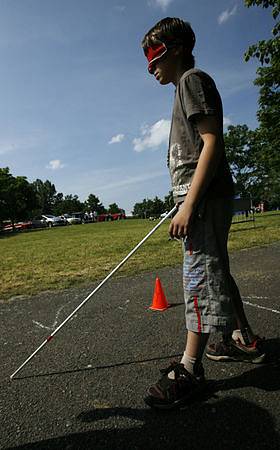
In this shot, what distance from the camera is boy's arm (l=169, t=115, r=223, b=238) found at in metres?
2.11

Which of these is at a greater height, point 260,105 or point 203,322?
point 260,105

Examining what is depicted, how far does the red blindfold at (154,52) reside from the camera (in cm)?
229

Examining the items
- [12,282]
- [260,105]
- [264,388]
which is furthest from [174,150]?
[260,105]

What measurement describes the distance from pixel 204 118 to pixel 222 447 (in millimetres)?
1854

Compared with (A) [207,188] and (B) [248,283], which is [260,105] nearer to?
(B) [248,283]

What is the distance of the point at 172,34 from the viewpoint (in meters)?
2.27

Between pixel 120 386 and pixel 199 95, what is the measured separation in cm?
210

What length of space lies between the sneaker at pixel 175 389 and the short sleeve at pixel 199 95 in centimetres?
167

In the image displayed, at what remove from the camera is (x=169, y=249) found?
10.2 metres

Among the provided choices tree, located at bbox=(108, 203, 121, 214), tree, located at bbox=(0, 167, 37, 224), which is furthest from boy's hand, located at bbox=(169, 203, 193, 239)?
tree, located at bbox=(108, 203, 121, 214)

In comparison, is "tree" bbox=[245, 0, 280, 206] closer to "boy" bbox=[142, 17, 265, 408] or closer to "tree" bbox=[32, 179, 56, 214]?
"boy" bbox=[142, 17, 265, 408]

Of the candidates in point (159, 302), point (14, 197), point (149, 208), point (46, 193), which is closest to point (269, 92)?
point (159, 302)

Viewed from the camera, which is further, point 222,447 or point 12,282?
point 12,282

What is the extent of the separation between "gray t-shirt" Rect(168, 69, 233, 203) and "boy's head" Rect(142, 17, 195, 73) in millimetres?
251
